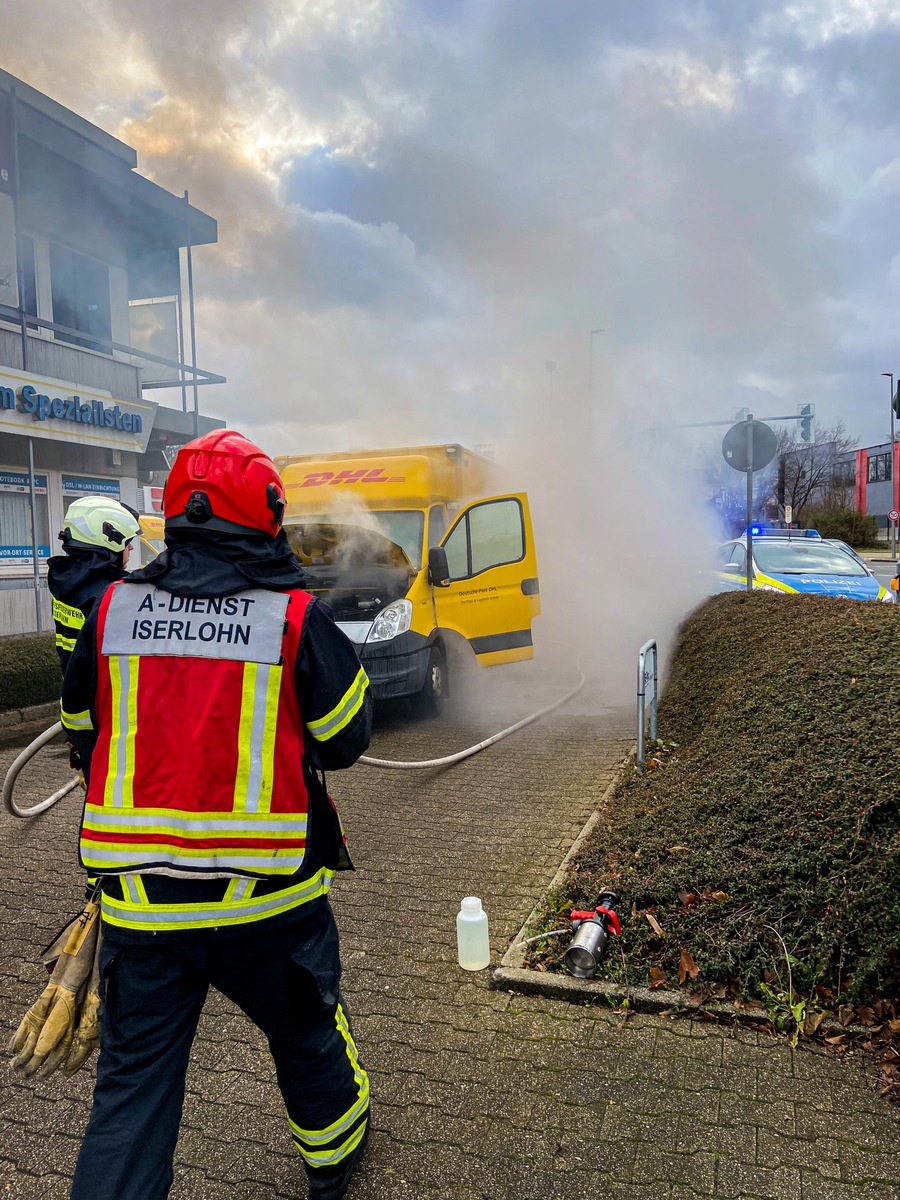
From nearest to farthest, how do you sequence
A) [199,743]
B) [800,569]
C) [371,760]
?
[199,743]
[371,760]
[800,569]

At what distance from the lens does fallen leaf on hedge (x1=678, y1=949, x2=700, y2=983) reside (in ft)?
10.0

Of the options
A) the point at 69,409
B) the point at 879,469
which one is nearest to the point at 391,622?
the point at 69,409

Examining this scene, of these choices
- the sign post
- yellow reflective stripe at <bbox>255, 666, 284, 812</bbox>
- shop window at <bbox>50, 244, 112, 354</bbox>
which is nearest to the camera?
yellow reflective stripe at <bbox>255, 666, 284, 812</bbox>

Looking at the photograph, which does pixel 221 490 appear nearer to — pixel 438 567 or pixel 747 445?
pixel 438 567

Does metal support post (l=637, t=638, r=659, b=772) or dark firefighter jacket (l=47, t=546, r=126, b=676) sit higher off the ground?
dark firefighter jacket (l=47, t=546, r=126, b=676)

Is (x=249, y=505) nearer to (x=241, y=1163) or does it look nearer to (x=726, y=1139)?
(x=241, y=1163)

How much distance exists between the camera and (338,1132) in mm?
2098

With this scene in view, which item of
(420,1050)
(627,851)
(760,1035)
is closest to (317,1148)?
(420,1050)

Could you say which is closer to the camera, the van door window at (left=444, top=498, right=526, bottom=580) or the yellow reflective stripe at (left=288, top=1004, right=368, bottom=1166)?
the yellow reflective stripe at (left=288, top=1004, right=368, bottom=1166)

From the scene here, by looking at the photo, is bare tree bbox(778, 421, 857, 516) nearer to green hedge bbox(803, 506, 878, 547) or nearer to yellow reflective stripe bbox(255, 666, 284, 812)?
green hedge bbox(803, 506, 878, 547)

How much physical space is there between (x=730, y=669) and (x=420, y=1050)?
4.25 m

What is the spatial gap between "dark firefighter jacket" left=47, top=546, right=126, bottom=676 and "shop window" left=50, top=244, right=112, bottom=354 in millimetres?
12027

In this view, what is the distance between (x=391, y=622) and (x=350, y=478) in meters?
1.84

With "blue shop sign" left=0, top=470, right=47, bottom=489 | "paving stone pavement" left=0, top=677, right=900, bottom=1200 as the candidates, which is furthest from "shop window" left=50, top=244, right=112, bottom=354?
"paving stone pavement" left=0, top=677, right=900, bottom=1200
